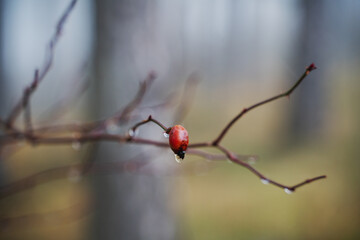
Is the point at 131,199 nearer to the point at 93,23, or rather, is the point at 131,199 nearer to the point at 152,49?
the point at 152,49

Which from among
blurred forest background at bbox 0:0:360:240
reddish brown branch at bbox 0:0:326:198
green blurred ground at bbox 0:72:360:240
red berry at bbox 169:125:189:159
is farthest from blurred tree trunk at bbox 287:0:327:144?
red berry at bbox 169:125:189:159

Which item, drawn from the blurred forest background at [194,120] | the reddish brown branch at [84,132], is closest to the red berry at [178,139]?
the reddish brown branch at [84,132]

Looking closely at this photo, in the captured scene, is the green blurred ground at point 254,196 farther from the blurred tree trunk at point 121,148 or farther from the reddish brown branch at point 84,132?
the reddish brown branch at point 84,132

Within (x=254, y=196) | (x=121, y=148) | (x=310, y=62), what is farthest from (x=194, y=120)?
(x=121, y=148)

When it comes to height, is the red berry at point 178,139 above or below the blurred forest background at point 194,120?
above

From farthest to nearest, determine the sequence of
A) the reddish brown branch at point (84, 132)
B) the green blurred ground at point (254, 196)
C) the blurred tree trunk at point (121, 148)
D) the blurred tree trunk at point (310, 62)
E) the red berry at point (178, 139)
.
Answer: the blurred tree trunk at point (310, 62) → the green blurred ground at point (254, 196) → the blurred tree trunk at point (121, 148) → the reddish brown branch at point (84, 132) → the red berry at point (178, 139)

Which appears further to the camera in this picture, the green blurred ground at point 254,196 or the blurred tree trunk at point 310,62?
the blurred tree trunk at point 310,62

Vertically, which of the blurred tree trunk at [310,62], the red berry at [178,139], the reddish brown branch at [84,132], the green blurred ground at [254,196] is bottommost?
the green blurred ground at [254,196]

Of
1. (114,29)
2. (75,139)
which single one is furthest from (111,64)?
(75,139)

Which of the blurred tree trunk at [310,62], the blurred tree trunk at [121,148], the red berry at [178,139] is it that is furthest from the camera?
the blurred tree trunk at [310,62]
